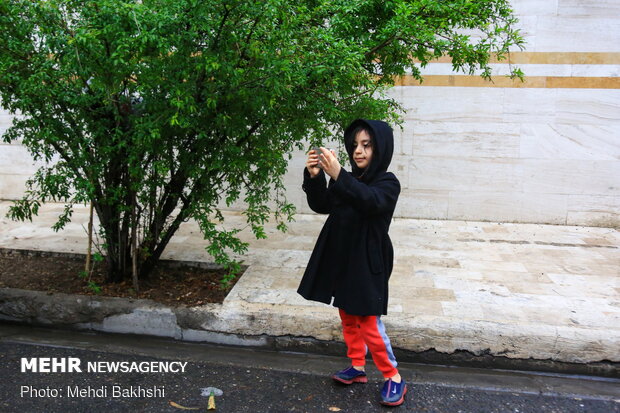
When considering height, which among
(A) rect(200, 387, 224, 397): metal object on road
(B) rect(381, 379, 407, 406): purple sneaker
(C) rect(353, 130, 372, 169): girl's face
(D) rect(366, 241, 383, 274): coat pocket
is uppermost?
(C) rect(353, 130, 372, 169): girl's face

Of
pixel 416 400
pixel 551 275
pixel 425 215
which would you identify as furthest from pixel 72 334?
pixel 425 215

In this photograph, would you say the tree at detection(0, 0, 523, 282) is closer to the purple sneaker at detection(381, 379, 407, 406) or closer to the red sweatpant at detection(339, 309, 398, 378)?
the red sweatpant at detection(339, 309, 398, 378)

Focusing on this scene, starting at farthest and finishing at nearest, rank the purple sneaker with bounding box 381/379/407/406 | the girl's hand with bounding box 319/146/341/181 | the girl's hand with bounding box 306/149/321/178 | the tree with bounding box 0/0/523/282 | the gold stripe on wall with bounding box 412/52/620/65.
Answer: the gold stripe on wall with bounding box 412/52/620/65
the tree with bounding box 0/0/523/282
the purple sneaker with bounding box 381/379/407/406
the girl's hand with bounding box 306/149/321/178
the girl's hand with bounding box 319/146/341/181

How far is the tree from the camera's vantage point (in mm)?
3590

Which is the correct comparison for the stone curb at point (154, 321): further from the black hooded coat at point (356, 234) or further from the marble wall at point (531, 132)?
the marble wall at point (531, 132)

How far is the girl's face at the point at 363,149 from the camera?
3.12 m

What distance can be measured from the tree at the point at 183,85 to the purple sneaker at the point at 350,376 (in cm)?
143

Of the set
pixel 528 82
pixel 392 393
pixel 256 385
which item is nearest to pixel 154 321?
pixel 256 385

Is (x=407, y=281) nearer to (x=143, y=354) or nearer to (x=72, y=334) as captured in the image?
(x=143, y=354)

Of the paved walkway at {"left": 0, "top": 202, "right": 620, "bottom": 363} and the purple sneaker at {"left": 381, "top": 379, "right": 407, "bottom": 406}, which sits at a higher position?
the paved walkway at {"left": 0, "top": 202, "right": 620, "bottom": 363}

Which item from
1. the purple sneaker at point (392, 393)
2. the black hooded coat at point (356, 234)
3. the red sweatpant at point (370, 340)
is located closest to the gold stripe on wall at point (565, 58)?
the black hooded coat at point (356, 234)

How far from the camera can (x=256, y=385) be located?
3.55m

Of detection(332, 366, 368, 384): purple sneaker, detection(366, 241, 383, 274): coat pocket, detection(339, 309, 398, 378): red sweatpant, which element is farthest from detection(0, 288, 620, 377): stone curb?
detection(366, 241, 383, 274): coat pocket

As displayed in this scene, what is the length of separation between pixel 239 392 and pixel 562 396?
2160mm
